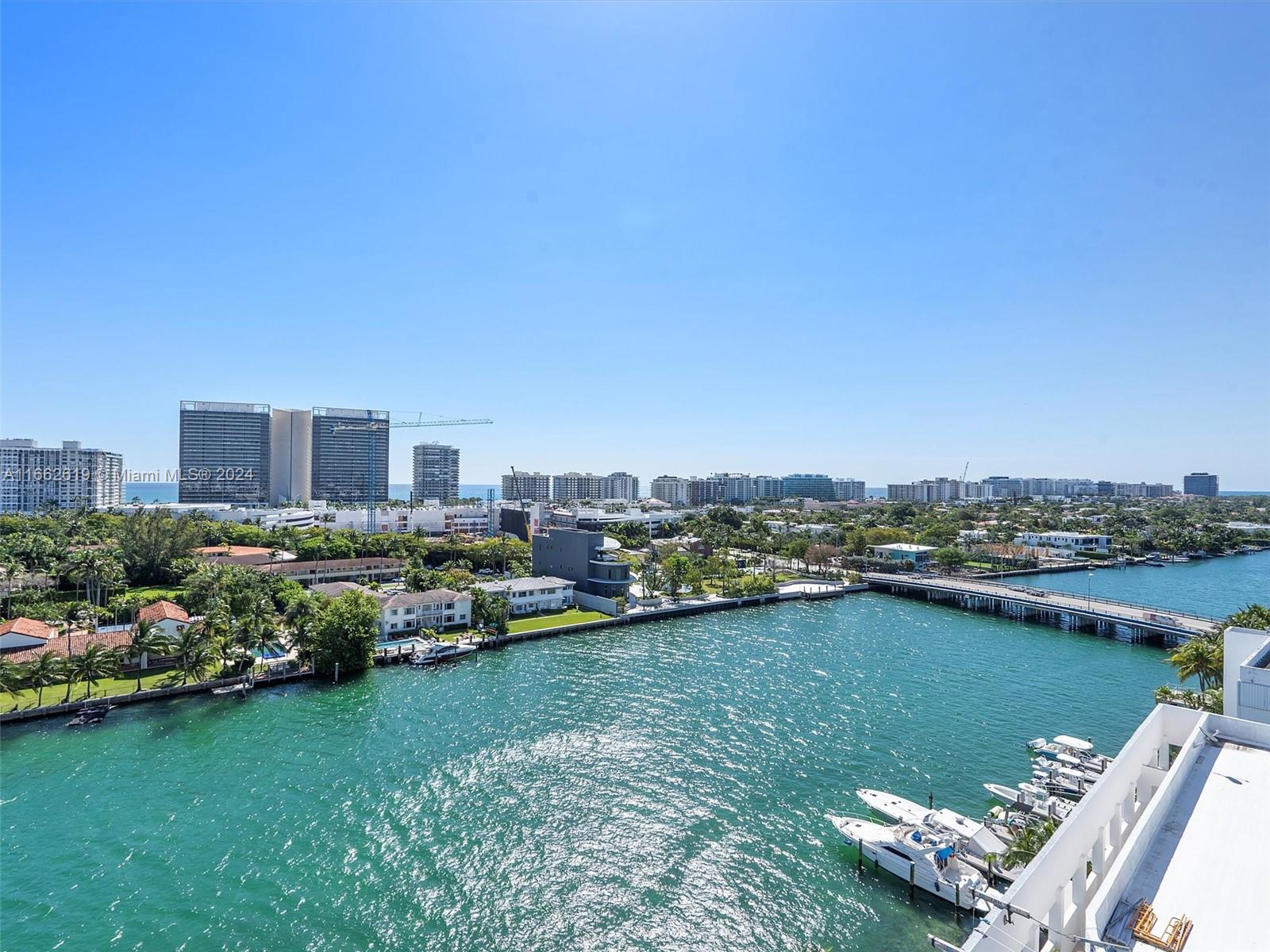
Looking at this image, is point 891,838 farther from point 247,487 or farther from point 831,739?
point 247,487

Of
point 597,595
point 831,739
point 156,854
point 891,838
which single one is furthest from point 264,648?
point 891,838

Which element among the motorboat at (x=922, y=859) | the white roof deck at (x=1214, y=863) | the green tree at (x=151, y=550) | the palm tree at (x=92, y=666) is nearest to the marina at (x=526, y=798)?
the motorboat at (x=922, y=859)

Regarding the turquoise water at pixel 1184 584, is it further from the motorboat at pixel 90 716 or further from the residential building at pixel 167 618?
the residential building at pixel 167 618

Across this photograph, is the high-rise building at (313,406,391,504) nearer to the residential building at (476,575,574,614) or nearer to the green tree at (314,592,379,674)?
the residential building at (476,575,574,614)

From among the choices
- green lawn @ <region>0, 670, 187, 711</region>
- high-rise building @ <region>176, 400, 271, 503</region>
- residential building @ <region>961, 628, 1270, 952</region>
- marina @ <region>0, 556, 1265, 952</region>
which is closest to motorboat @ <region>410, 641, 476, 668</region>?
marina @ <region>0, 556, 1265, 952</region>

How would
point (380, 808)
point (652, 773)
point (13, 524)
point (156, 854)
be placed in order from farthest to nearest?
point (13, 524), point (652, 773), point (380, 808), point (156, 854)
